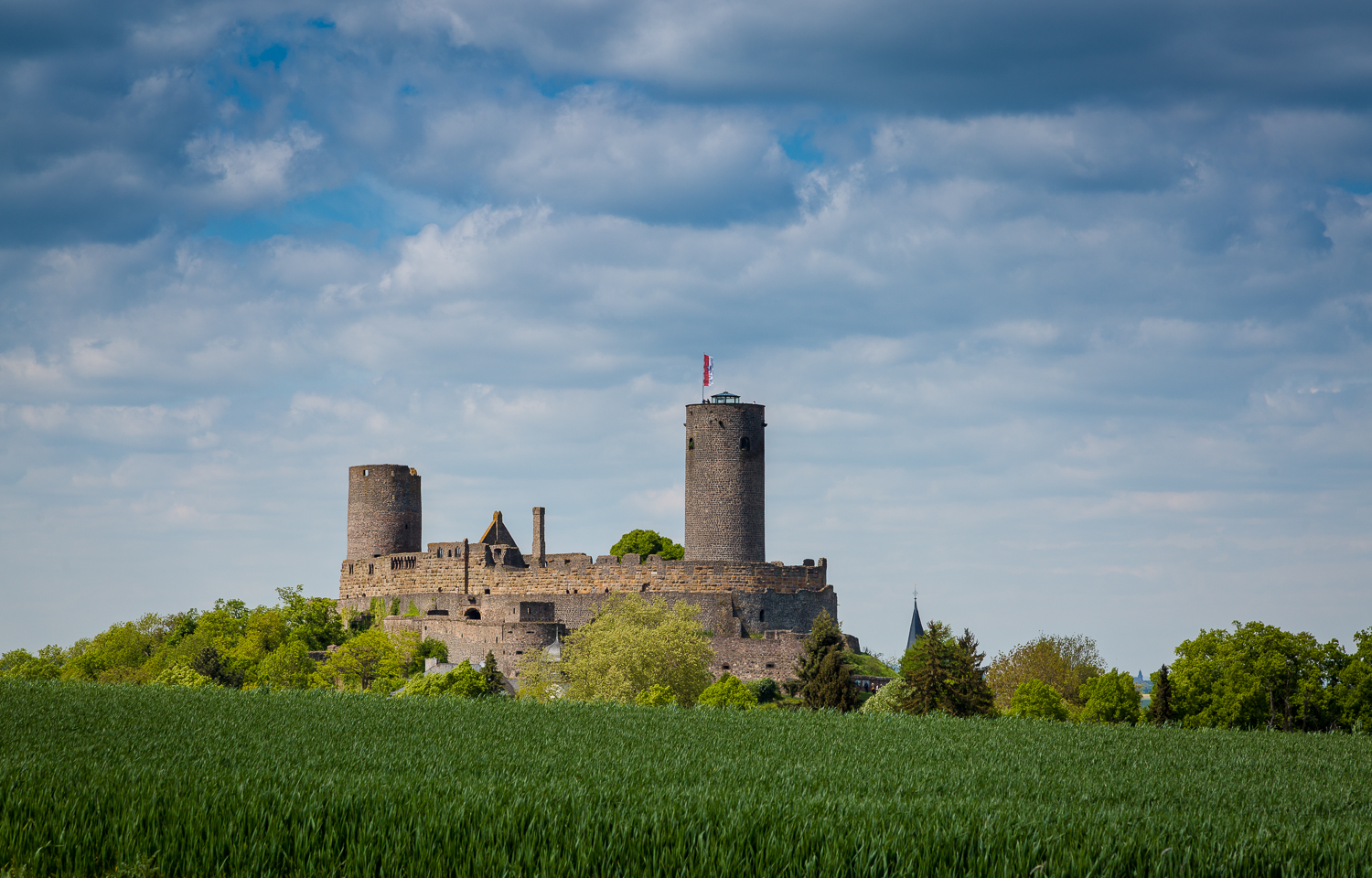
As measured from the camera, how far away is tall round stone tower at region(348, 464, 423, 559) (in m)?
74.1

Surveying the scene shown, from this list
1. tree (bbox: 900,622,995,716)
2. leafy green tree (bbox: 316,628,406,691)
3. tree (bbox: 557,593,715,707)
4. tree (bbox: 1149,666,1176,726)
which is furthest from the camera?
leafy green tree (bbox: 316,628,406,691)

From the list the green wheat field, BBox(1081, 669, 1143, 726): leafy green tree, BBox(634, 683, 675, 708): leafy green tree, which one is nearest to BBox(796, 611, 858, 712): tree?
BBox(634, 683, 675, 708): leafy green tree

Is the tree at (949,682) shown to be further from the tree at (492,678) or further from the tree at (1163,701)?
the tree at (492,678)

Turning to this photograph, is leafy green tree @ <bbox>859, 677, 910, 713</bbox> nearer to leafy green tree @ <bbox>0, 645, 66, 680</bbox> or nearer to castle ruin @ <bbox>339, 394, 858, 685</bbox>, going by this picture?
castle ruin @ <bbox>339, 394, 858, 685</bbox>

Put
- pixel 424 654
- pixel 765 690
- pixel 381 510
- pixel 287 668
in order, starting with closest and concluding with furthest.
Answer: pixel 765 690
pixel 287 668
pixel 424 654
pixel 381 510

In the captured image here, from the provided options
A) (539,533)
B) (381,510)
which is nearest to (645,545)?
(539,533)

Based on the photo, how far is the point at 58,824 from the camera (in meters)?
11.9

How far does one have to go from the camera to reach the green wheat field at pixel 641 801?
1119 centimetres

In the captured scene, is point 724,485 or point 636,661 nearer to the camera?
point 636,661

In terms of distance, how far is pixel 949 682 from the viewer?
42.4 metres

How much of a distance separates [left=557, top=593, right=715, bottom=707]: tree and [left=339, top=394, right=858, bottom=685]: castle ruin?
23.5 ft

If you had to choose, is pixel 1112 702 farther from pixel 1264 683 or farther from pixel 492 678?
pixel 492 678

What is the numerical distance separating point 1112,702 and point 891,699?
11274 millimetres

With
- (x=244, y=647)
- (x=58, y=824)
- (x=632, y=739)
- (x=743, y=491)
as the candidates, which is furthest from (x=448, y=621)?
(x=58, y=824)
